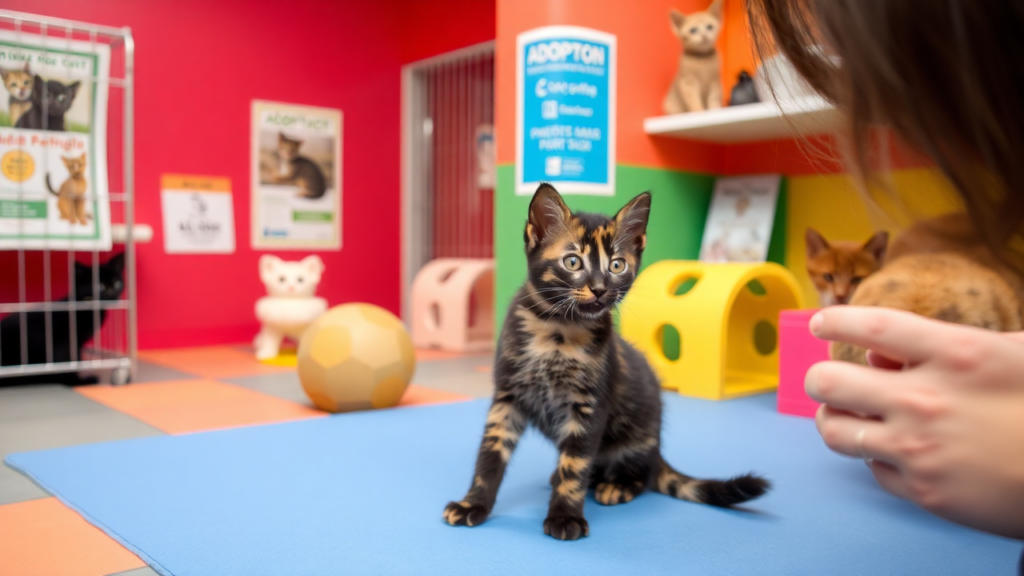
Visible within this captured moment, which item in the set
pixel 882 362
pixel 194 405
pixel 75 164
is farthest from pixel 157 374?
pixel 882 362

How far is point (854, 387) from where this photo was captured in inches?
17.6

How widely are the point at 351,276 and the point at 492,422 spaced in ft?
11.2

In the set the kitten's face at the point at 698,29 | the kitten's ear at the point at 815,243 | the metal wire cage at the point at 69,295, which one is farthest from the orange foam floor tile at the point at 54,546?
the kitten's face at the point at 698,29

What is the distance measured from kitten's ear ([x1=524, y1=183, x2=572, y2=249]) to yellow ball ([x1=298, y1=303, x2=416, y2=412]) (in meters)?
1.12

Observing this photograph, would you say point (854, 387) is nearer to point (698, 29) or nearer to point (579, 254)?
point (579, 254)

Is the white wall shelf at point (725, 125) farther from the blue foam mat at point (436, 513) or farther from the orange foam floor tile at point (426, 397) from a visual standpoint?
the orange foam floor tile at point (426, 397)

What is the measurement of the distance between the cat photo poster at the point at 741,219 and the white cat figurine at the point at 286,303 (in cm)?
189

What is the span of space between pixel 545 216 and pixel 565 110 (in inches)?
71.4

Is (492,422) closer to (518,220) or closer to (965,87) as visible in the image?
(965,87)

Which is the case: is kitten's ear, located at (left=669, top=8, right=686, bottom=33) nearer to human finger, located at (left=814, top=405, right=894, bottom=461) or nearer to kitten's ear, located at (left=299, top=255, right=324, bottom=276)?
kitten's ear, located at (left=299, top=255, right=324, bottom=276)

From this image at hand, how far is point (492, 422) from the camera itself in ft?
4.93

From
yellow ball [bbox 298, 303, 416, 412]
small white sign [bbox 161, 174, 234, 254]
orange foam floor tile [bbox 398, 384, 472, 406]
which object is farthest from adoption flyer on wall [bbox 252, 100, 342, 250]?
yellow ball [bbox 298, 303, 416, 412]

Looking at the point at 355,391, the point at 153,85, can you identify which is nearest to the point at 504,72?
the point at 355,391

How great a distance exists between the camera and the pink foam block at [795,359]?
96.7 inches
